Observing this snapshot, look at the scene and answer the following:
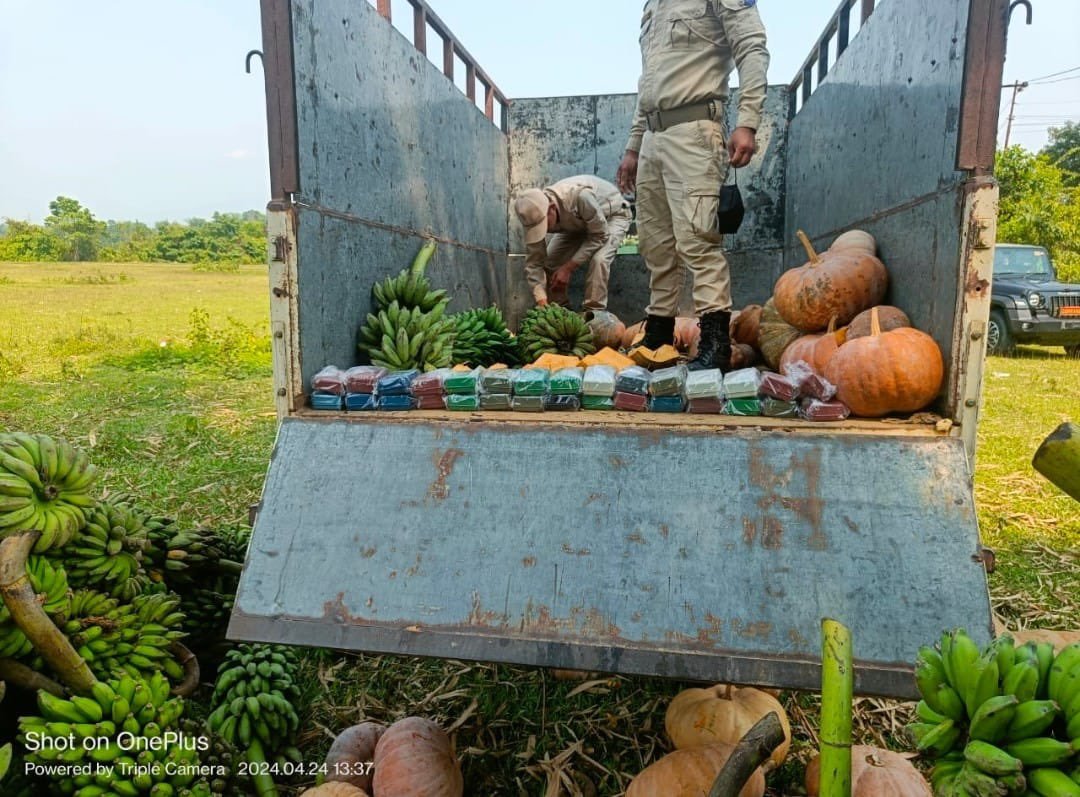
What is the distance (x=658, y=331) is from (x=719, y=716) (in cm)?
267

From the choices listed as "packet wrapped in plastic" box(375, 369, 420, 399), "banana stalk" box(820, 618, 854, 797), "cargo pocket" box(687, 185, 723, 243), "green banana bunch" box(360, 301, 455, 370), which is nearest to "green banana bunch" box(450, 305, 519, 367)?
"green banana bunch" box(360, 301, 455, 370)

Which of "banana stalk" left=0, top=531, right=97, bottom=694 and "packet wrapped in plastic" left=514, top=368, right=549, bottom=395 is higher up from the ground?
"packet wrapped in plastic" left=514, top=368, right=549, bottom=395

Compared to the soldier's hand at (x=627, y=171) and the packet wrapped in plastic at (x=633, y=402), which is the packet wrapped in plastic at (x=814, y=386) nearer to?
the packet wrapped in plastic at (x=633, y=402)

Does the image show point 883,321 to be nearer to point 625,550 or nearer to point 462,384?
point 625,550

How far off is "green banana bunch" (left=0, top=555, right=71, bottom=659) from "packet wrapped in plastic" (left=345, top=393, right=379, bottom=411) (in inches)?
42.2

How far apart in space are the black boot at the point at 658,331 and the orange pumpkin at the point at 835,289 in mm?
1018

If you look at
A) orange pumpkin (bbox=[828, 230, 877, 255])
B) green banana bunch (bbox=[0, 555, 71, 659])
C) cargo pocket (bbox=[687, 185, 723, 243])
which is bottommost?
green banana bunch (bbox=[0, 555, 71, 659])

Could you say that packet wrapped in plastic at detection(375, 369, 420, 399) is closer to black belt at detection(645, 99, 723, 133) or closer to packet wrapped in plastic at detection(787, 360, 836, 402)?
packet wrapped in plastic at detection(787, 360, 836, 402)

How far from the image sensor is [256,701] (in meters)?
2.36

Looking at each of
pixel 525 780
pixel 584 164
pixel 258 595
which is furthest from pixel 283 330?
pixel 584 164

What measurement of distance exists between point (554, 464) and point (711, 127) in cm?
243

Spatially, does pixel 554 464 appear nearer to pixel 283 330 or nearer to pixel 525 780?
pixel 525 780

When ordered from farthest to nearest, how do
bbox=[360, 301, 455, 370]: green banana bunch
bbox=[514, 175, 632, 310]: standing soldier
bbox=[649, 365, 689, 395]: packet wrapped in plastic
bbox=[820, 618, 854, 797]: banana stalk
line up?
1. bbox=[514, 175, 632, 310]: standing soldier
2. bbox=[360, 301, 455, 370]: green banana bunch
3. bbox=[649, 365, 689, 395]: packet wrapped in plastic
4. bbox=[820, 618, 854, 797]: banana stalk

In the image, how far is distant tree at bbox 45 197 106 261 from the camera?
36.7 meters
